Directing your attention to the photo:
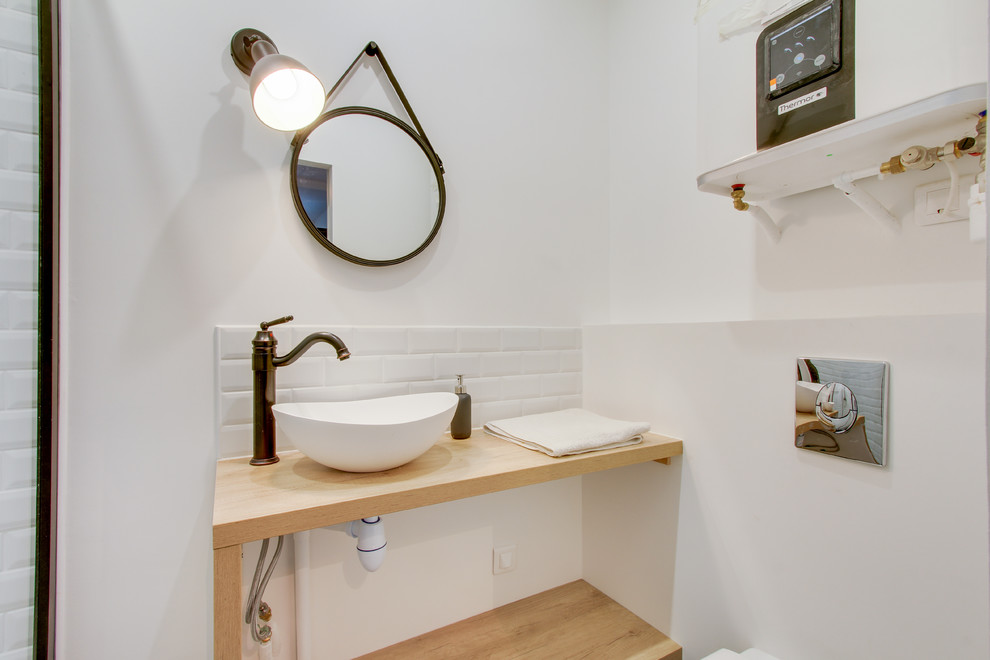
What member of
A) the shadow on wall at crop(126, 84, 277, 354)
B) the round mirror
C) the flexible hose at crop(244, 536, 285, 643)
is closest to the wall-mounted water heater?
the round mirror

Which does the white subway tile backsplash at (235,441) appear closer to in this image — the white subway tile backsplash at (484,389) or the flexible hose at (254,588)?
the flexible hose at (254,588)

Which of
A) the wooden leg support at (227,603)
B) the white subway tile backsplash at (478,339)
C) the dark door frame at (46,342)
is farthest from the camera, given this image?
the white subway tile backsplash at (478,339)

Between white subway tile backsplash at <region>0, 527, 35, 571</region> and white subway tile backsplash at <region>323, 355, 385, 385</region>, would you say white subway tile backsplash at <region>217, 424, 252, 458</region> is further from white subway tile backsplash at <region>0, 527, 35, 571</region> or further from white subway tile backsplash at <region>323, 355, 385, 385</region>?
white subway tile backsplash at <region>0, 527, 35, 571</region>

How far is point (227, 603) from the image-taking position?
0.73 meters

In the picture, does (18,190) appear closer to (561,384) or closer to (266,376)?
(266,376)

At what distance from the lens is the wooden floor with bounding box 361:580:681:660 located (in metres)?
1.24

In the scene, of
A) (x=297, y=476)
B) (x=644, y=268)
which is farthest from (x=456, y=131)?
(x=297, y=476)

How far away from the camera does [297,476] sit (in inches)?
38.3

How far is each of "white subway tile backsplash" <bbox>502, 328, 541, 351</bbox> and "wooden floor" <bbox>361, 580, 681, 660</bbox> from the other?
0.84 m

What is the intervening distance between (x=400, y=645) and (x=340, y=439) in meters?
0.79

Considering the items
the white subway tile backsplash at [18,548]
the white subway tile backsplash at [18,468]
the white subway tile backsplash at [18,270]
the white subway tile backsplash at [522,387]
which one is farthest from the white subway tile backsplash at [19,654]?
the white subway tile backsplash at [522,387]

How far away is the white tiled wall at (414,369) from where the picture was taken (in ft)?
3.63

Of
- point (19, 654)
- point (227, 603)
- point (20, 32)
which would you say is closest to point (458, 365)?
point (227, 603)

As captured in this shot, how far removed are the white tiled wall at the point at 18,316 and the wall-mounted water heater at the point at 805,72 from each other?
1.56 metres
